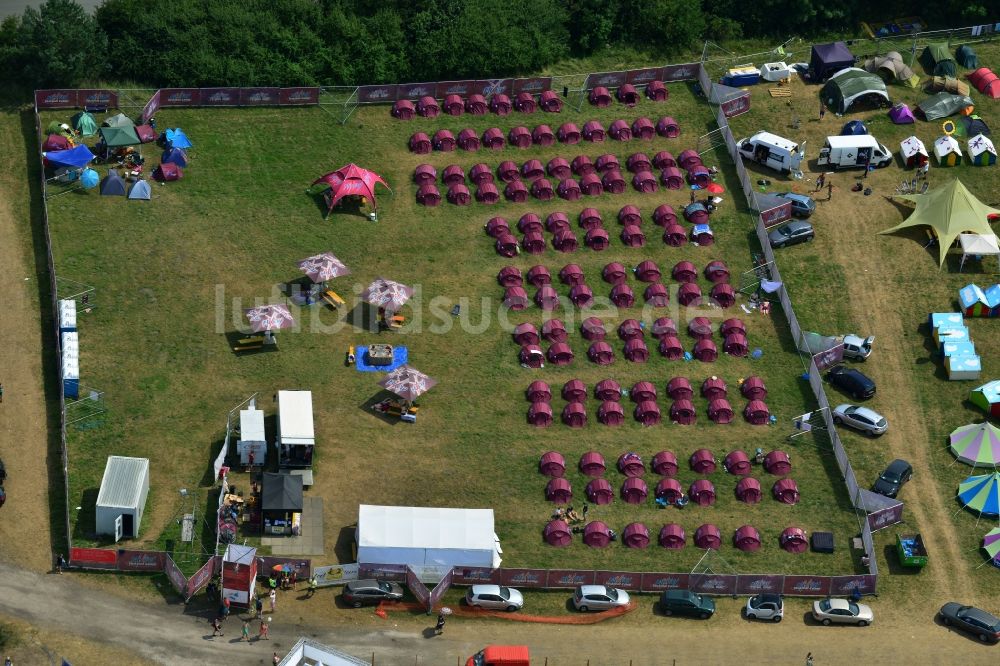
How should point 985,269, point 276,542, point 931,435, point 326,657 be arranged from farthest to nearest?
point 985,269 < point 931,435 < point 276,542 < point 326,657

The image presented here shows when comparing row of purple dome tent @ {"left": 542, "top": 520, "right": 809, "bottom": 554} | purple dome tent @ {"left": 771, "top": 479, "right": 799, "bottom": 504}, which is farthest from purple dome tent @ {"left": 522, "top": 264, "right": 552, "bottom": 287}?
purple dome tent @ {"left": 771, "top": 479, "right": 799, "bottom": 504}

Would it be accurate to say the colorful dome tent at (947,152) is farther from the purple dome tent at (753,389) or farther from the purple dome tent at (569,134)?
the purple dome tent at (753,389)

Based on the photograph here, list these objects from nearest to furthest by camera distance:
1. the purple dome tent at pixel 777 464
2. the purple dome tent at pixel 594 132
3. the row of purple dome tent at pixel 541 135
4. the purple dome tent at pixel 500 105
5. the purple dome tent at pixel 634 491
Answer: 1. the purple dome tent at pixel 634 491
2. the purple dome tent at pixel 777 464
3. the row of purple dome tent at pixel 541 135
4. the purple dome tent at pixel 594 132
5. the purple dome tent at pixel 500 105

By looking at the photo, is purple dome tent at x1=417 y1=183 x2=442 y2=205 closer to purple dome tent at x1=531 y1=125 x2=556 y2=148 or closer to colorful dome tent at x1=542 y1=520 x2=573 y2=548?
purple dome tent at x1=531 y1=125 x2=556 y2=148

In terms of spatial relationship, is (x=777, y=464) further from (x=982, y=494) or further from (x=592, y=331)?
(x=592, y=331)

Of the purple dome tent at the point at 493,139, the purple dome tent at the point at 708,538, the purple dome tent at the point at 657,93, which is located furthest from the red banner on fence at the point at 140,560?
the purple dome tent at the point at 657,93

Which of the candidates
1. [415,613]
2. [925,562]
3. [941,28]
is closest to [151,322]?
[415,613]

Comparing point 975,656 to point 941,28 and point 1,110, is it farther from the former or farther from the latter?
point 1,110
